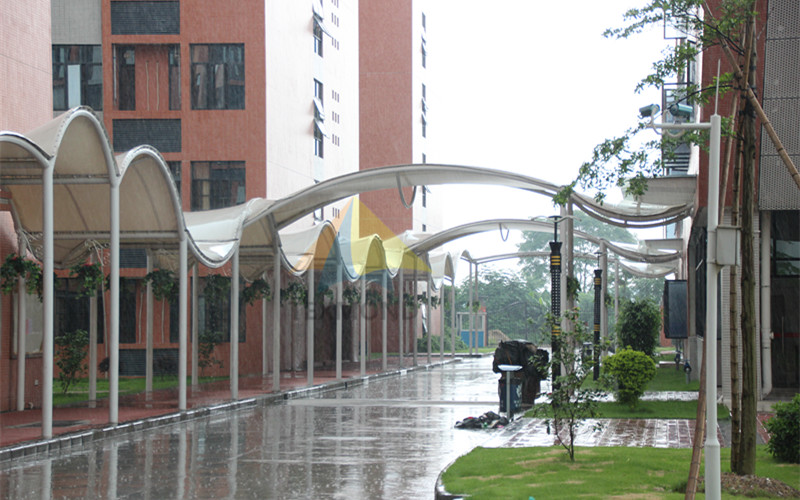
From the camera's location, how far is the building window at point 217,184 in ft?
122

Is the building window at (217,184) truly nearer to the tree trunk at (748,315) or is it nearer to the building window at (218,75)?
the building window at (218,75)

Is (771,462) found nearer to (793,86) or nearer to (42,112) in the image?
(793,86)

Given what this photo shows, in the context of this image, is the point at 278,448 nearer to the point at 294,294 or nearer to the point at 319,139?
the point at 294,294

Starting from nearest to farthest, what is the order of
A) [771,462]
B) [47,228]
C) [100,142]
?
[771,462] → [47,228] → [100,142]

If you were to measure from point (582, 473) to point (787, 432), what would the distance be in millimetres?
2744

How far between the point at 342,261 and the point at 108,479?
19001 mm

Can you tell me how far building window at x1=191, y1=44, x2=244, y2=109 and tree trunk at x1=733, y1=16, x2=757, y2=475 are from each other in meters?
28.1

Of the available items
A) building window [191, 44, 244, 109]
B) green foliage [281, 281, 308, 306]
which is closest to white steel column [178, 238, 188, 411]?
green foliage [281, 281, 308, 306]

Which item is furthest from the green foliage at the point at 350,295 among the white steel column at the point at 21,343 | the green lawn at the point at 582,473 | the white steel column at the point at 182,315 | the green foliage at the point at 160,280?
the green lawn at the point at 582,473

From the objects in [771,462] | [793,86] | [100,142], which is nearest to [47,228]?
[100,142]

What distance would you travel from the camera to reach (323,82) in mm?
45781

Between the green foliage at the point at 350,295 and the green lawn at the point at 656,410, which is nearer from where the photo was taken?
the green lawn at the point at 656,410

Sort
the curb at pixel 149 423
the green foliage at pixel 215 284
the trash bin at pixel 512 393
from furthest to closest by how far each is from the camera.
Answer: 1. the green foliage at pixel 215 284
2. the trash bin at pixel 512 393
3. the curb at pixel 149 423

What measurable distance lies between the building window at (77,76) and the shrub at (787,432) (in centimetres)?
3031
